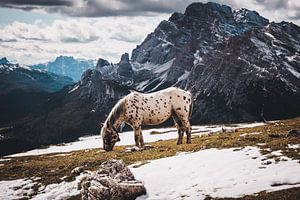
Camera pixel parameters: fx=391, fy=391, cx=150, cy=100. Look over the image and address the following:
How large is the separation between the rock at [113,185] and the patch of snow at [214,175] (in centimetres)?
82

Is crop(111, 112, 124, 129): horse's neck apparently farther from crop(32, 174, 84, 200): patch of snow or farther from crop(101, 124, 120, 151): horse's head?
crop(32, 174, 84, 200): patch of snow

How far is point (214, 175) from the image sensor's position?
25062mm

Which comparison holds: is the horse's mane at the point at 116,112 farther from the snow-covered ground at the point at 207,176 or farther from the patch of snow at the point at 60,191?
the patch of snow at the point at 60,191

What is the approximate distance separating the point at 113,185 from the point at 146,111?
51.0 feet

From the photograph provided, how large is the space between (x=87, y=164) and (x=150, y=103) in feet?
30.0

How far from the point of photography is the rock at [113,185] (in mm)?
24094

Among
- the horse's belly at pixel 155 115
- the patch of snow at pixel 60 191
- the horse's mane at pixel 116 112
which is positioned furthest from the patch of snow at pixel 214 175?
the horse's mane at pixel 116 112

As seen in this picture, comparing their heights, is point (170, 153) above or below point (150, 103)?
below

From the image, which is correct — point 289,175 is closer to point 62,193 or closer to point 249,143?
point 249,143

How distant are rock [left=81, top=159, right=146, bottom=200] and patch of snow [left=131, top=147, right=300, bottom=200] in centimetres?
82

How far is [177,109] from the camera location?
4009 centimetres

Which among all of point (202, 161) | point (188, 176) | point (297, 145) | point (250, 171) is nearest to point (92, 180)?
A: point (188, 176)

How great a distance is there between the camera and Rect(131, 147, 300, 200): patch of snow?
2216 centimetres

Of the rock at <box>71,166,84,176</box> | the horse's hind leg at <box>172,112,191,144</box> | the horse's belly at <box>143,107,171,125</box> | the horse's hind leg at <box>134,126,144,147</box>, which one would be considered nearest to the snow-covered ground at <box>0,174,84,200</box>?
the rock at <box>71,166,84,176</box>
